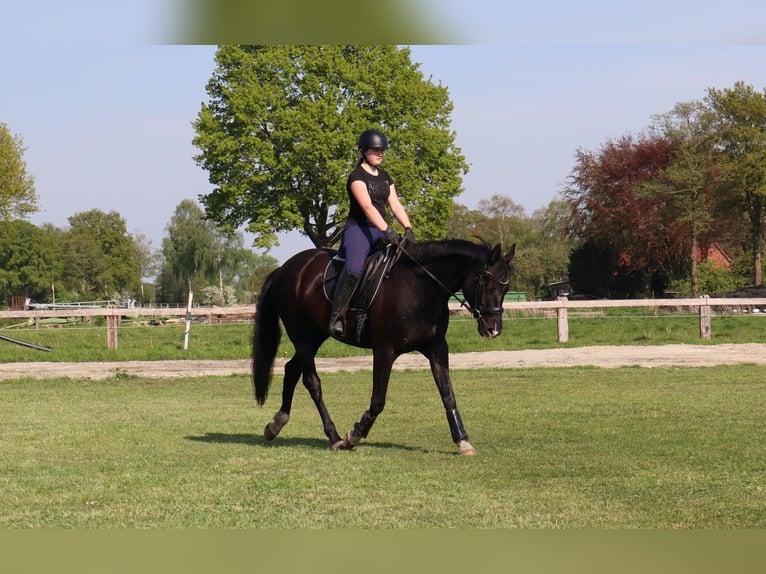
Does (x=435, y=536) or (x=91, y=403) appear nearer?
(x=435, y=536)

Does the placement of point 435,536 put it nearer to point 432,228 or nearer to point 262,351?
point 262,351

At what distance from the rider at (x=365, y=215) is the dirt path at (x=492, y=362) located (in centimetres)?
1018

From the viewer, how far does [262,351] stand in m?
9.76

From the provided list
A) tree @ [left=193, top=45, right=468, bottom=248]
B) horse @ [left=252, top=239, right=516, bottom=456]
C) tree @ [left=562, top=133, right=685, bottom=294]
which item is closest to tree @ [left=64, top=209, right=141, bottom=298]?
tree @ [left=193, top=45, right=468, bottom=248]

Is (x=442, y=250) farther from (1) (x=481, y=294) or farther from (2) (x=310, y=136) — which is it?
(2) (x=310, y=136)

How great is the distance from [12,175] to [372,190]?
53042 mm

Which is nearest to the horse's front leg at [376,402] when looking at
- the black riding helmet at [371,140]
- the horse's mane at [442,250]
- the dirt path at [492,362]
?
the horse's mane at [442,250]

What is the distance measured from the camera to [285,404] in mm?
9266

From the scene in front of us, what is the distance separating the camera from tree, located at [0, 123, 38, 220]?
56156 mm

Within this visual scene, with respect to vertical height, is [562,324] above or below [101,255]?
below

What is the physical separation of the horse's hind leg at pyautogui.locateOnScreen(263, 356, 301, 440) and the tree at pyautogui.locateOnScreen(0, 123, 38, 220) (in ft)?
168

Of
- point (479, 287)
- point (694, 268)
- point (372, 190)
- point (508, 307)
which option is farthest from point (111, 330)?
point (694, 268)
